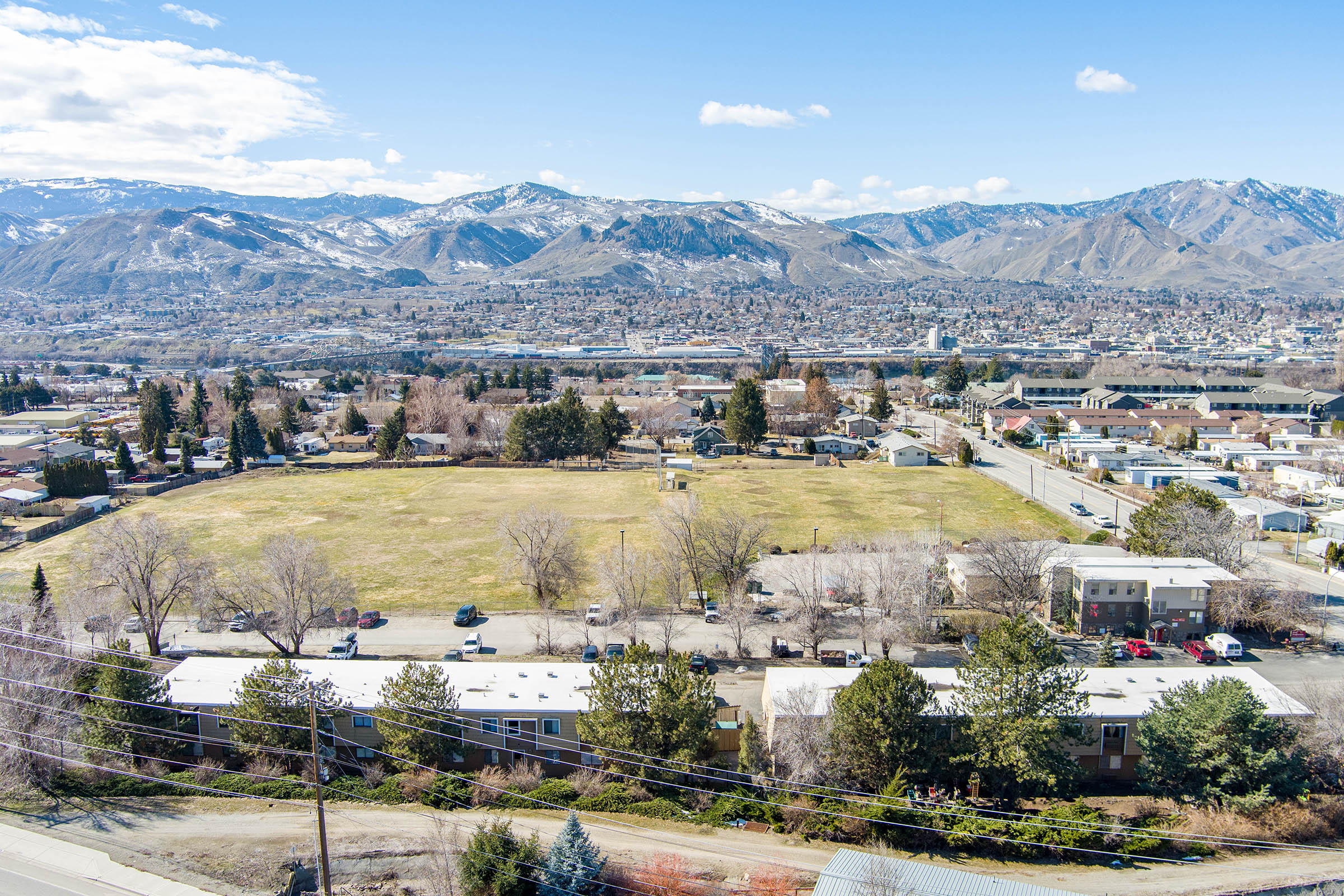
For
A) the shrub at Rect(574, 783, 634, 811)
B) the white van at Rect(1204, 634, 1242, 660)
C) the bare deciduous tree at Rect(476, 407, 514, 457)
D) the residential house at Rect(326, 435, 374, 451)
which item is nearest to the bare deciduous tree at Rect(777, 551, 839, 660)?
the shrub at Rect(574, 783, 634, 811)

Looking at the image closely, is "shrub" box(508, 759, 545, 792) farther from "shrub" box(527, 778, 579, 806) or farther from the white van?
the white van

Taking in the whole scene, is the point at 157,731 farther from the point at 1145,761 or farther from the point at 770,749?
the point at 1145,761

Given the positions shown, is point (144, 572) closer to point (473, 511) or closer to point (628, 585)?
point (628, 585)

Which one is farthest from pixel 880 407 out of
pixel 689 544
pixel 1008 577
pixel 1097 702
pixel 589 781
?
pixel 589 781

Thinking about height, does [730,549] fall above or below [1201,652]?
above

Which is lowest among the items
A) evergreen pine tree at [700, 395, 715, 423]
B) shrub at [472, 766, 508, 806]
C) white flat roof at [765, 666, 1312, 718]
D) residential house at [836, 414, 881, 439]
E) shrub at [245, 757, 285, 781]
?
shrub at [472, 766, 508, 806]

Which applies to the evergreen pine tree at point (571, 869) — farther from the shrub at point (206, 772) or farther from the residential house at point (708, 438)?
the residential house at point (708, 438)

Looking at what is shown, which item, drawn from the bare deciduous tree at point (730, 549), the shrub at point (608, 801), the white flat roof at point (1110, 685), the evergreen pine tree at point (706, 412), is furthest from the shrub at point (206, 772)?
the evergreen pine tree at point (706, 412)
